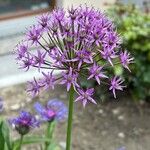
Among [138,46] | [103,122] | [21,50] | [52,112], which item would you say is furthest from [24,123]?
[138,46]

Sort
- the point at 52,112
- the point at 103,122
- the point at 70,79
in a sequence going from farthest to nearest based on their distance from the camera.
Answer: the point at 103,122, the point at 52,112, the point at 70,79

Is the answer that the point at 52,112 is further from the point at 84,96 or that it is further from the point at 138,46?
the point at 138,46

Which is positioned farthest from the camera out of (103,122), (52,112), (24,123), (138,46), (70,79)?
(138,46)

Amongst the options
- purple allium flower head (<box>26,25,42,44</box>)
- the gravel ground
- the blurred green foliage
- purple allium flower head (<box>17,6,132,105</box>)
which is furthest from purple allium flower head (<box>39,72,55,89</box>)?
the blurred green foliage

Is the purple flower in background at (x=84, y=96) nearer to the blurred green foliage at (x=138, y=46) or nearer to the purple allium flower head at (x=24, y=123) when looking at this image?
the purple allium flower head at (x=24, y=123)

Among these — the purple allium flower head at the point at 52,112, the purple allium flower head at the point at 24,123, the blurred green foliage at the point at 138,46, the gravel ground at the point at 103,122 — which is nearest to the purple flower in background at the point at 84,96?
the purple allium flower head at the point at 24,123

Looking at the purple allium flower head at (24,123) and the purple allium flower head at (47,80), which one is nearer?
the purple allium flower head at (47,80)

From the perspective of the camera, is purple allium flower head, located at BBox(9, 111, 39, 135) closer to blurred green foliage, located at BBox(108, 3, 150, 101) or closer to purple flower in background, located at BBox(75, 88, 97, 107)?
purple flower in background, located at BBox(75, 88, 97, 107)
